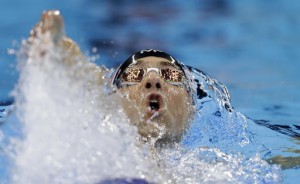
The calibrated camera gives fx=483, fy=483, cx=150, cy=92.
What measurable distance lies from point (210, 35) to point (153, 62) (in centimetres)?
156

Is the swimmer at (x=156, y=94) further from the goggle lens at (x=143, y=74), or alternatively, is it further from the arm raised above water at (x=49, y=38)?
the arm raised above water at (x=49, y=38)

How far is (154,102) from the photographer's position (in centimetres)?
260

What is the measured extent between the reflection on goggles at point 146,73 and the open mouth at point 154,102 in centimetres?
17

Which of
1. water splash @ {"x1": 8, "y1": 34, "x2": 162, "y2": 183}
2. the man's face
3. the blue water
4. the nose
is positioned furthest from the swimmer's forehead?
the blue water

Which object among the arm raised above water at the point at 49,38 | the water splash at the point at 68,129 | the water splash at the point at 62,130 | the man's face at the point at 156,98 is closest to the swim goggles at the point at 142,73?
the man's face at the point at 156,98

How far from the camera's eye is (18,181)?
1.62 meters

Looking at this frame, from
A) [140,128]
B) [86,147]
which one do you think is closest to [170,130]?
[140,128]

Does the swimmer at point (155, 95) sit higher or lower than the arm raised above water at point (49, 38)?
higher

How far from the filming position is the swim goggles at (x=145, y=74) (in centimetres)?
276

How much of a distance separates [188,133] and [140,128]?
0.49 meters

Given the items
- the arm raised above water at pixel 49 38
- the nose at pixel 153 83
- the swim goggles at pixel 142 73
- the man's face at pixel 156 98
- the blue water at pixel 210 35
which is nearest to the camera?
the arm raised above water at pixel 49 38

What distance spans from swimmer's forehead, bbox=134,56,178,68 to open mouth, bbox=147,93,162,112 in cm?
27

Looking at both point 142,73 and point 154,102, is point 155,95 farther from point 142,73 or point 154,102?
point 142,73

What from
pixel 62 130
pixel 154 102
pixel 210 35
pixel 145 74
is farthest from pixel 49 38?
pixel 210 35
